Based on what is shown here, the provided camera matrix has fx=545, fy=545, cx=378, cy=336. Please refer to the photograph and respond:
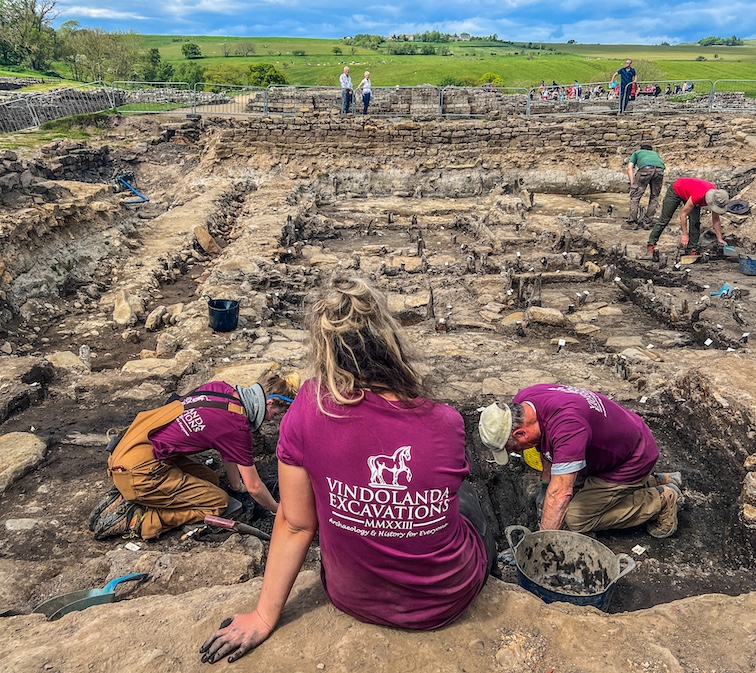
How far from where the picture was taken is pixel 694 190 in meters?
9.22

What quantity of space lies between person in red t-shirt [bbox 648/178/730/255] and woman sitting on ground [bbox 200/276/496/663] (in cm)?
905

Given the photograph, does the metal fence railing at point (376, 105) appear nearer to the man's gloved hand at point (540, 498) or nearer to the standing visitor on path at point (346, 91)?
the standing visitor on path at point (346, 91)

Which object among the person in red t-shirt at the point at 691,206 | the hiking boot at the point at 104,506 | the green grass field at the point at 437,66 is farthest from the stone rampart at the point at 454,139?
the green grass field at the point at 437,66

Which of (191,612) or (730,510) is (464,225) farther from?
(191,612)

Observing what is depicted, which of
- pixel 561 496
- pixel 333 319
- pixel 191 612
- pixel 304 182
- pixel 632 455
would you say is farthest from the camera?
pixel 304 182

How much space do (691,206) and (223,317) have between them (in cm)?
790

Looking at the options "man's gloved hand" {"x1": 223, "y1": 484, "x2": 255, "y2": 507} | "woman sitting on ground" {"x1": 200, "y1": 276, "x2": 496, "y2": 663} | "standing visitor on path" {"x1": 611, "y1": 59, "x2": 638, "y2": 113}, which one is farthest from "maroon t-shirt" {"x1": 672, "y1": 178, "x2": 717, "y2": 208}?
"standing visitor on path" {"x1": 611, "y1": 59, "x2": 638, "y2": 113}

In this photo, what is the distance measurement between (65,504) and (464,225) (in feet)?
36.5

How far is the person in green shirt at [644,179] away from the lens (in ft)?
36.7

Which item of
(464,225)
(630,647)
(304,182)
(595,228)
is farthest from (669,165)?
(630,647)

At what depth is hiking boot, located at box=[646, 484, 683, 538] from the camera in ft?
12.2

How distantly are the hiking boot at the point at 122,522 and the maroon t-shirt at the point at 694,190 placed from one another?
950cm

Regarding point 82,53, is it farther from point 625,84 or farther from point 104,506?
point 104,506

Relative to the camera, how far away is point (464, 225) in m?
13.4
